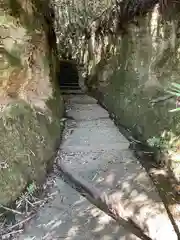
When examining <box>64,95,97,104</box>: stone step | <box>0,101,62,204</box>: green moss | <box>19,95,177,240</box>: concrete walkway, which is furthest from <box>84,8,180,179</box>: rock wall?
<box>0,101,62,204</box>: green moss

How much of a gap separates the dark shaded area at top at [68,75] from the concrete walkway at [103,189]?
3.67 metres

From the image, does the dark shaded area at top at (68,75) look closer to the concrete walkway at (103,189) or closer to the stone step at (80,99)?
the stone step at (80,99)

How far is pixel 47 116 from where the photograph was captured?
4285 mm

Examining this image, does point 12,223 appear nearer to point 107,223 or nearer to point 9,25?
point 107,223

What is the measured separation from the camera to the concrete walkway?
284 cm

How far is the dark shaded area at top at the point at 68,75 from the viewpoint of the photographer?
8.45m

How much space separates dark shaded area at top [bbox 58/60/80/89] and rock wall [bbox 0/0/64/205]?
379 cm

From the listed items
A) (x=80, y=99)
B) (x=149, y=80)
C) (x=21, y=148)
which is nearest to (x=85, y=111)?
(x=80, y=99)

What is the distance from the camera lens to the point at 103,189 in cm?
340

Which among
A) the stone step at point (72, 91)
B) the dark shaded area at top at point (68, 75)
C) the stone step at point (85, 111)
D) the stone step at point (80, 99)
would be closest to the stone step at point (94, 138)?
the stone step at point (85, 111)

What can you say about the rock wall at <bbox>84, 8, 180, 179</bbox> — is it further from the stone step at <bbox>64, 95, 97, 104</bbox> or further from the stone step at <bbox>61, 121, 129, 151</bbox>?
the stone step at <bbox>64, 95, 97, 104</bbox>

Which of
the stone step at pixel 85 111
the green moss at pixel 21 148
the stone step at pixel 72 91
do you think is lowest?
the stone step at pixel 72 91

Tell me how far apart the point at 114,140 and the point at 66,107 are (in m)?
1.84

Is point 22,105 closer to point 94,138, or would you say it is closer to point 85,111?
point 94,138
